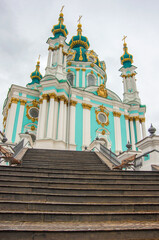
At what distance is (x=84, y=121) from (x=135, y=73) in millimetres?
14017

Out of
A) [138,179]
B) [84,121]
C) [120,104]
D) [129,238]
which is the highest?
[120,104]

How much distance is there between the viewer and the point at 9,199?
4316 millimetres

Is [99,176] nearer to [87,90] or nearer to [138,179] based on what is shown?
[138,179]

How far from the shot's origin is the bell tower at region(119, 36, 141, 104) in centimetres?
2894

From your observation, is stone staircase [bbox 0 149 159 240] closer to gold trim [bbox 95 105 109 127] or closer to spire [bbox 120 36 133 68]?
gold trim [bbox 95 105 109 127]

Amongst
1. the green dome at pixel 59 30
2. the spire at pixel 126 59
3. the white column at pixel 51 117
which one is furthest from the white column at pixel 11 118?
the spire at pixel 126 59

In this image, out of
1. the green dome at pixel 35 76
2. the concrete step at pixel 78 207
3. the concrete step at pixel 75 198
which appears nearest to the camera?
the concrete step at pixel 78 207

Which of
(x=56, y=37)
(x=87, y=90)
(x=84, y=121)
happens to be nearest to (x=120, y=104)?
(x=87, y=90)

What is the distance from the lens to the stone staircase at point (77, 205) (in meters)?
3.18

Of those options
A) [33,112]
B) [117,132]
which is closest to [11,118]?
[33,112]

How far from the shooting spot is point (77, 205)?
4156 mm

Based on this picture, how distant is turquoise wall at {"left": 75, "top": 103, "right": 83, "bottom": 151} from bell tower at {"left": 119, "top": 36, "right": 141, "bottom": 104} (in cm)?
872

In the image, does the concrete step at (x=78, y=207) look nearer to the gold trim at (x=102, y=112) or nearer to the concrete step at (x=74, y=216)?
the concrete step at (x=74, y=216)

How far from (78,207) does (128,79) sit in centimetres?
2914
